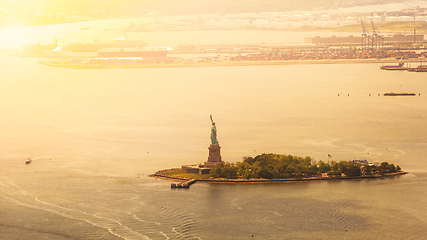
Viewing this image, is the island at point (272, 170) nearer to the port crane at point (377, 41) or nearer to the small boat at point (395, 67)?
the small boat at point (395, 67)

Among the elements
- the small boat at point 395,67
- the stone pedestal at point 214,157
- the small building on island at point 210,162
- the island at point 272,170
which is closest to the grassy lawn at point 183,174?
the island at point 272,170

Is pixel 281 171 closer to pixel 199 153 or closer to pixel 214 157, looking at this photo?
pixel 214 157

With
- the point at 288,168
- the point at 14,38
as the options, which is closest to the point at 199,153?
the point at 288,168

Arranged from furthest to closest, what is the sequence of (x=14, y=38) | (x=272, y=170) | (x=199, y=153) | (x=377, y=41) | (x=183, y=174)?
(x=14, y=38)
(x=377, y=41)
(x=199, y=153)
(x=183, y=174)
(x=272, y=170)

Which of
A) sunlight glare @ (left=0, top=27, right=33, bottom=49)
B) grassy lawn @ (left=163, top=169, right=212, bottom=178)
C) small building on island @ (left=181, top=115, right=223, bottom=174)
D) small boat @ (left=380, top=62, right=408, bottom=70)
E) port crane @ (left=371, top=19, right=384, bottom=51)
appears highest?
sunlight glare @ (left=0, top=27, right=33, bottom=49)

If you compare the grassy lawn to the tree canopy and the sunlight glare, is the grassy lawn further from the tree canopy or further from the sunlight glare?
the sunlight glare

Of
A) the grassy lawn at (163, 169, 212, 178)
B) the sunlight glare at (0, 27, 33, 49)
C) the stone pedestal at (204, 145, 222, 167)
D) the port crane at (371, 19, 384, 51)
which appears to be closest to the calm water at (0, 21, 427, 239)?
the grassy lawn at (163, 169, 212, 178)
